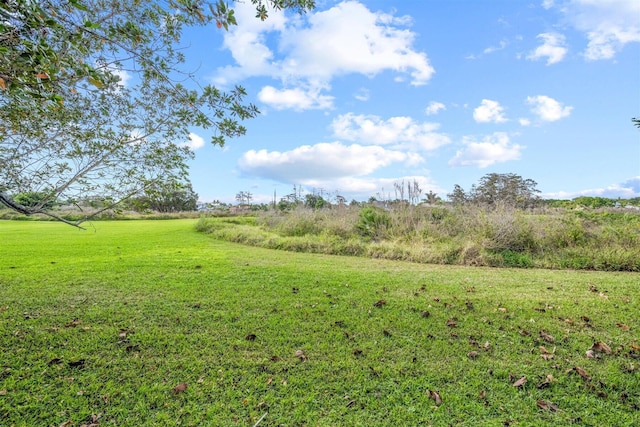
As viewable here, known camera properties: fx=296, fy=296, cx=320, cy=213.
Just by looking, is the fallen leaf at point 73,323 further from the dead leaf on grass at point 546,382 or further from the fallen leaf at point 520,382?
the dead leaf on grass at point 546,382

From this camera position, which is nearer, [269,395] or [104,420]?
[104,420]

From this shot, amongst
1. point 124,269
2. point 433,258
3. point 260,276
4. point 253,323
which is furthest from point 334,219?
point 253,323

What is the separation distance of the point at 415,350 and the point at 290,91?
642 centimetres

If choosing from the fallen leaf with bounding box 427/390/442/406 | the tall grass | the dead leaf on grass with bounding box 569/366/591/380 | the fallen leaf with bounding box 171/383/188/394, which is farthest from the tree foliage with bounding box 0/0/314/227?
the tall grass

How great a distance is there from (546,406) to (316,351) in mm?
1816

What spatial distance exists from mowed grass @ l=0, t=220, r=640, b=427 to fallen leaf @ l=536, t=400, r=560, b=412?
12mm

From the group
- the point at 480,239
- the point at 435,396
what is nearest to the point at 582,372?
the point at 435,396

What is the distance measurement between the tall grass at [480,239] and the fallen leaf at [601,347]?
13.7ft

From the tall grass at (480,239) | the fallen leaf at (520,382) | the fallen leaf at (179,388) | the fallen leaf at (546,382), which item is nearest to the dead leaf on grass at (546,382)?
the fallen leaf at (546,382)

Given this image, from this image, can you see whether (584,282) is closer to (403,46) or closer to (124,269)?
(403,46)

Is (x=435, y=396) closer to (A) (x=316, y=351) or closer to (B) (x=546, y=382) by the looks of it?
(B) (x=546, y=382)

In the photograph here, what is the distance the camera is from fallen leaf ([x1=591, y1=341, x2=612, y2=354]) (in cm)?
285

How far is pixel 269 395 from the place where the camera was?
7.31ft

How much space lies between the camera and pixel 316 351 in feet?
9.25
